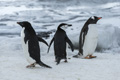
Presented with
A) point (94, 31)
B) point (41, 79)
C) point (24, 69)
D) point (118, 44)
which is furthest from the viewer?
point (118, 44)

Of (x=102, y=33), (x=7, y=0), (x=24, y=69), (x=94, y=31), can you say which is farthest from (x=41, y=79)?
(x=7, y=0)

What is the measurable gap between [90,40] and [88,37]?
69 mm

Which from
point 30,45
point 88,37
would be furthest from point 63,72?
point 88,37

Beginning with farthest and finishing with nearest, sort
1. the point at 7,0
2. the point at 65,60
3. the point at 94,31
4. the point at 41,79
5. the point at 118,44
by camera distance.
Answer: the point at 7,0 → the point at 118,44 → the point at 94,31 → the point at 65,60 → the point at 41,79

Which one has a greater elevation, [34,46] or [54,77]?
[34,46]

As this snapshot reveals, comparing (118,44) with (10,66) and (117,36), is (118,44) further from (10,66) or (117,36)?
(10,66)

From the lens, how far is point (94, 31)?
4.61 m

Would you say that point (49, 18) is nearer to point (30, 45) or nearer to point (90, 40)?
point (90, 40)

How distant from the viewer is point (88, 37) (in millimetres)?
4656

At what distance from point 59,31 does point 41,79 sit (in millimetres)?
1352

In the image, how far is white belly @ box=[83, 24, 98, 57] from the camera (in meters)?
4.62

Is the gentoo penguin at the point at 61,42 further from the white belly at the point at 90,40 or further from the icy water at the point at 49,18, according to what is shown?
the icy water at the point at 49,18

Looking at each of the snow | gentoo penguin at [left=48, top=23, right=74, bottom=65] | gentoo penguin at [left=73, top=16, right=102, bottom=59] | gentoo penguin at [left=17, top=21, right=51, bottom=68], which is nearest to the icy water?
gentoo penguin at [left=73, top=16, right=102, bottom=59]

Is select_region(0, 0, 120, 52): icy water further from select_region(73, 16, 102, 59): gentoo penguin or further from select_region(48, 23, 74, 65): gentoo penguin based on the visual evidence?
select_region(48, 23, 74, 65): gentoo penguin
